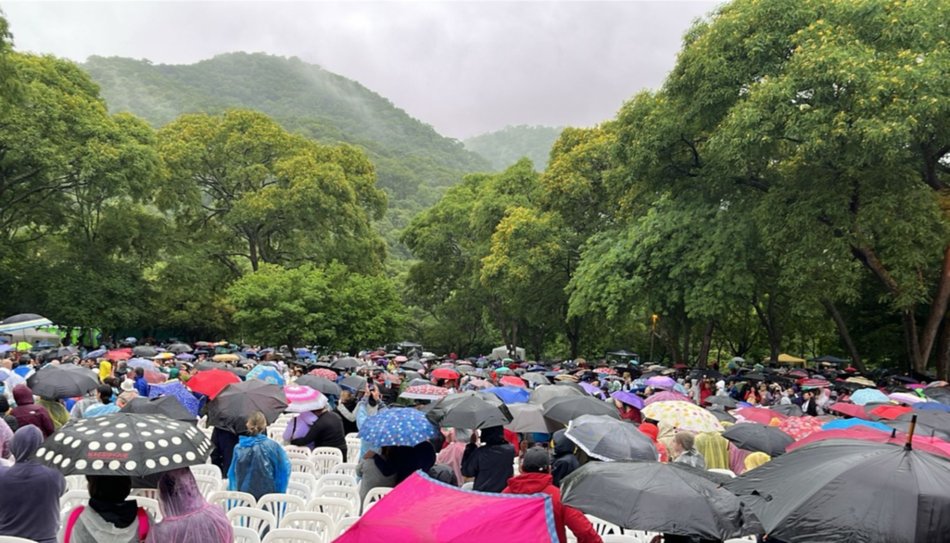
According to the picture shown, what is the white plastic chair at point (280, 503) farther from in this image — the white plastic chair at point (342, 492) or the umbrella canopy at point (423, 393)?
the umbrella canopy at point (423, 393)

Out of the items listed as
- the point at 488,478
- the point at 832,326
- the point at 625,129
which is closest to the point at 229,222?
the point at 625,129

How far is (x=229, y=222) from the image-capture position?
33406 mm

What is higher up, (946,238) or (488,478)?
(946,238)

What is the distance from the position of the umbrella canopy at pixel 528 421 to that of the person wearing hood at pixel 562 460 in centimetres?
109

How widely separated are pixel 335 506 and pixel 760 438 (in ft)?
14.7

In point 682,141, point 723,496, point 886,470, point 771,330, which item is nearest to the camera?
point 886,470

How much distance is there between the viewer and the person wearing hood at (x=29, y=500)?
438 centimetres

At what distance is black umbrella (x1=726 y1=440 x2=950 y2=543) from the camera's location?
3246 mm

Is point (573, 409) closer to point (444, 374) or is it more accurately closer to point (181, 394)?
point (181, 394)

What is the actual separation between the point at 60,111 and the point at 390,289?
13705 millimetres

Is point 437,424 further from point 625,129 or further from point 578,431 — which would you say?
point 625,129

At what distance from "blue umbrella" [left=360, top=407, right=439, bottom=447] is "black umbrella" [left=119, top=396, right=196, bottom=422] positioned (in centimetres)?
264

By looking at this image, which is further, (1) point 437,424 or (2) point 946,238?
(2) point 946,238

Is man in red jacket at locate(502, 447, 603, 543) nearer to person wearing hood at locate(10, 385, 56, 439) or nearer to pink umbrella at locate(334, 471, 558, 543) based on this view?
pink umbrella at locate(334, 471, 558, 543)
